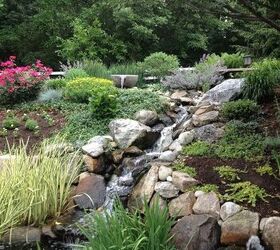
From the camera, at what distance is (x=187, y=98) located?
28.3 ft

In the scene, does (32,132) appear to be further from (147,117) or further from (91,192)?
(91,192)

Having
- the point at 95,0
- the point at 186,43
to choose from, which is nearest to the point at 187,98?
the point at 186,43

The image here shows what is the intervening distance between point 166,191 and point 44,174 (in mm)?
1441

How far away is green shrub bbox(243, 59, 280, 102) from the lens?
282 inches

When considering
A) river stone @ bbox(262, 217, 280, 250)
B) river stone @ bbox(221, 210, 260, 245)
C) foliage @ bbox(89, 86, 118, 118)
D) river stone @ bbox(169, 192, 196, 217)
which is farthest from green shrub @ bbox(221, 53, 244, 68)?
river stone @ bbox(262, 217, 280, 250)

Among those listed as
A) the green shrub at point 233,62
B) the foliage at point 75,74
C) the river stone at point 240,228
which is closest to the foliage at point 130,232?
the river stone at point 240,228

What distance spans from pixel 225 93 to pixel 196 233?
391 centimetres

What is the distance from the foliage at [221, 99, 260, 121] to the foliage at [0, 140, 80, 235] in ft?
8.00

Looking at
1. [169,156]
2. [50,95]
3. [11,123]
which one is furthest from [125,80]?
[169,156]

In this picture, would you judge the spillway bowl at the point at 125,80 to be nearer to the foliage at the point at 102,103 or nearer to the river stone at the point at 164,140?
the foliage at the point at 102,103

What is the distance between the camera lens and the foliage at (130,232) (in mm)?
3605

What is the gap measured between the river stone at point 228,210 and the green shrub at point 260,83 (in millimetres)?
2969

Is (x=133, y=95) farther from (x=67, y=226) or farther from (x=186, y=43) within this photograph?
(x=186, y=43)

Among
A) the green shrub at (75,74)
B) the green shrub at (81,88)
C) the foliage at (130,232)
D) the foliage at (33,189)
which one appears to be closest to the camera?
the foliage at (130,232)
